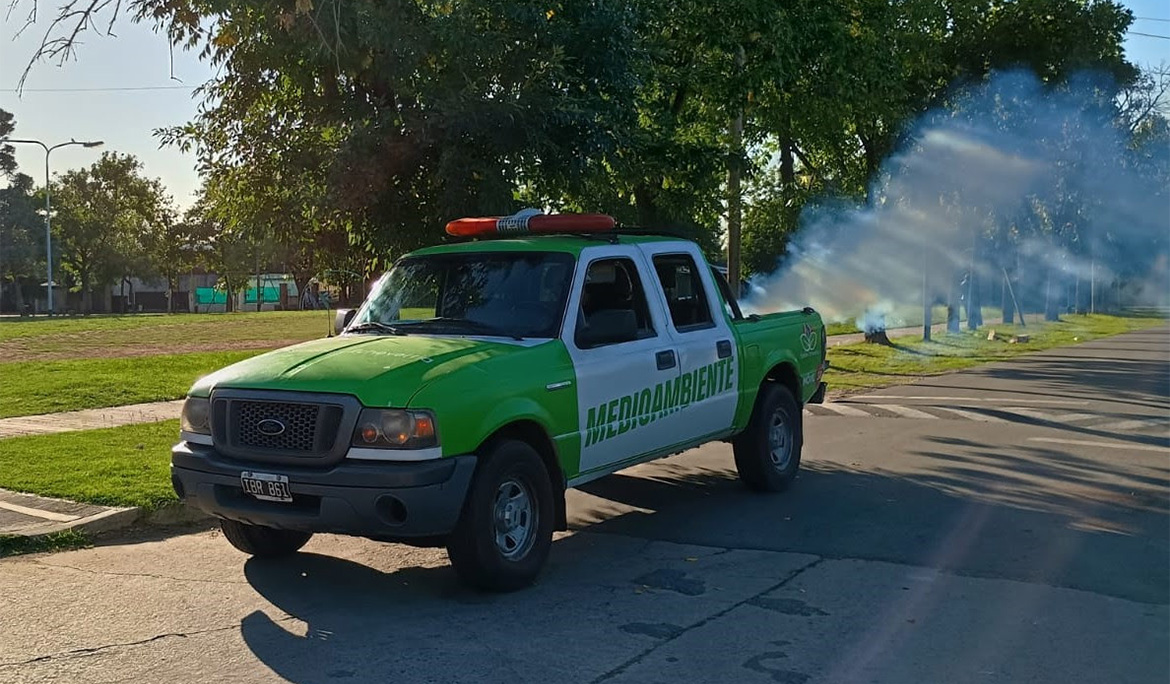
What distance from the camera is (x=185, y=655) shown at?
4.93 meters

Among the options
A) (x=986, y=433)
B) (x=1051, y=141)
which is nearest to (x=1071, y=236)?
(x=1051, y=141)

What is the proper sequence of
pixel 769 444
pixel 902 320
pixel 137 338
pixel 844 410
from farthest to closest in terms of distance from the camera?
pixel 902 320, pixel 137 338, pixel 844 410, pixel 769 444

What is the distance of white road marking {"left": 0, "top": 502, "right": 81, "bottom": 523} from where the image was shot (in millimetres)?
7437

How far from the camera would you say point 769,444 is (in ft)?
28.2

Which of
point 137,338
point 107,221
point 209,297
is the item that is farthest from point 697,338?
point 209,297

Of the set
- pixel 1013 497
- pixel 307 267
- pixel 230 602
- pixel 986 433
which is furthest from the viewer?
pixel 307 267

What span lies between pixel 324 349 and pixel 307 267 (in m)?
7.17

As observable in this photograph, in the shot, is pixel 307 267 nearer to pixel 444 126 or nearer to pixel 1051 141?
pixel 444 126

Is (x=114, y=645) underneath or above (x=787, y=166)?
underneath

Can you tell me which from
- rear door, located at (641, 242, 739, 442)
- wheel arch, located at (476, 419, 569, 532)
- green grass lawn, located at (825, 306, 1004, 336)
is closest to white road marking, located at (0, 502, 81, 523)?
wheel arch, located at (476, 419, 569, 532)

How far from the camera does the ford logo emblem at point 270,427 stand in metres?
5.65

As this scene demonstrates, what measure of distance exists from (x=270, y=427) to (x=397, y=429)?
732mm

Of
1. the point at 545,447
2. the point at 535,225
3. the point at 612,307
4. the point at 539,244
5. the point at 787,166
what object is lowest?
the point at 545,447

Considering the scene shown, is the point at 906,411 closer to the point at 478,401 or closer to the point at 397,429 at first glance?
the point at 478,401
